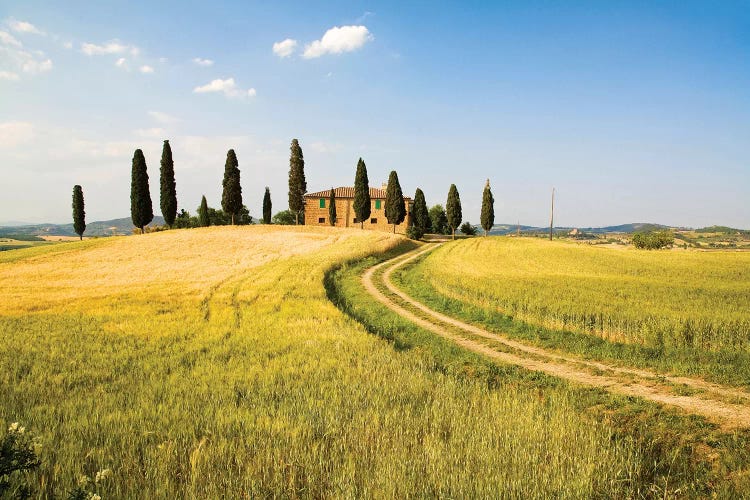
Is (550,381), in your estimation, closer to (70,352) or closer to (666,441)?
(666,441)

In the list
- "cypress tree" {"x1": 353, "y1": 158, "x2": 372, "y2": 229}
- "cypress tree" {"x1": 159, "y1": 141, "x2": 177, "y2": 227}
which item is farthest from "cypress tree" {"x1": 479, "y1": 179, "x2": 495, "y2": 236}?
"cypress tree" {"x1": 159, "y1": 141, "x2": 177, "y2": 227}

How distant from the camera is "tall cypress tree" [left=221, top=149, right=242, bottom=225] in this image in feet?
226

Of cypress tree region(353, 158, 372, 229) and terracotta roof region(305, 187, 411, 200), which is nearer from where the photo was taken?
cypress tree region(353, 158, 372, 229)

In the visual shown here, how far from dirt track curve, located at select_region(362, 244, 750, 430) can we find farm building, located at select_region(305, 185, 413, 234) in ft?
224

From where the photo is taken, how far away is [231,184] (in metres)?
69.0

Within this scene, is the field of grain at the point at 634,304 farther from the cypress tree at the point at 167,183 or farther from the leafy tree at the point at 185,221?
the leafy tree at the point at 185,221

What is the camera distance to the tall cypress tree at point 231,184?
68819 mm

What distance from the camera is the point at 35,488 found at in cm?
444

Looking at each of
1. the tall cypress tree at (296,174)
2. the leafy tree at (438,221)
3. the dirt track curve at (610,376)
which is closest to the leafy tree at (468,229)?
the leafy tree at (438,221)

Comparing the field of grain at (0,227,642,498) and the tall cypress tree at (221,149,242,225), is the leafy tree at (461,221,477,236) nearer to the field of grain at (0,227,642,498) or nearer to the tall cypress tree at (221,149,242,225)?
the tall cypress tree at (221,149,242,225)

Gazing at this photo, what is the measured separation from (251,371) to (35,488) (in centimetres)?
478

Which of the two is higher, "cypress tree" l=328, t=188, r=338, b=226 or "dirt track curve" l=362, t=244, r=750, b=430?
"cypress tree" l=328, t=188, r=338, b=226

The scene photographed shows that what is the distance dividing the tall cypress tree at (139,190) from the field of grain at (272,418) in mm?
54701

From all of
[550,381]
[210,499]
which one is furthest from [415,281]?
[210,499]
